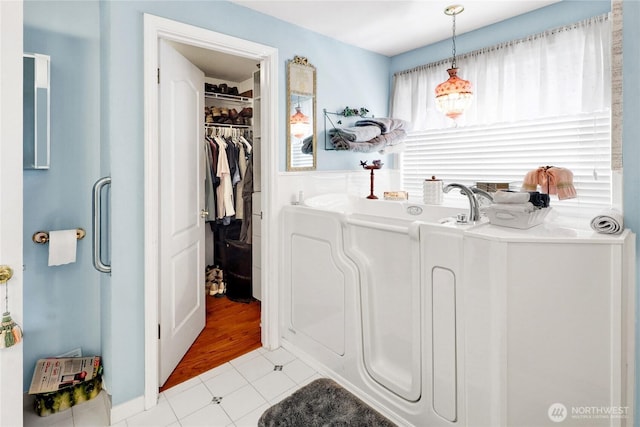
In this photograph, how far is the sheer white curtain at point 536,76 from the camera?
2.13 m

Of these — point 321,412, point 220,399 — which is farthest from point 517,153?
point 220,399

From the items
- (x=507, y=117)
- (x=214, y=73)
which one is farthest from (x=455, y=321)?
(x=214, y=73)

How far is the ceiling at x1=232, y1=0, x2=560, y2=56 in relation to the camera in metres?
2.28

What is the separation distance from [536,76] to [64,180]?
318 cm

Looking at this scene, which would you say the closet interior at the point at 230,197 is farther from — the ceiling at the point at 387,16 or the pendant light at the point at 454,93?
the pendant light at the point at 454,93

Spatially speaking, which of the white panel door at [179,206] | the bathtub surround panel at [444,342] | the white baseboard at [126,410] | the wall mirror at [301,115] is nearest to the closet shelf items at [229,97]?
the white panel door at [179,206]

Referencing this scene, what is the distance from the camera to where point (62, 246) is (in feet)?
5.88

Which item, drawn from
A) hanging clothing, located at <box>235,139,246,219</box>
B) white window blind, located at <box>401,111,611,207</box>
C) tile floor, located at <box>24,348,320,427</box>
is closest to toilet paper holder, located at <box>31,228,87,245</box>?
tile floor, located at <box>24,348,320,427</box>

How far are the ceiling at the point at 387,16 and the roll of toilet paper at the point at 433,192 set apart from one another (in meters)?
1.23

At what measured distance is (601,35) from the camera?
2.10 m
